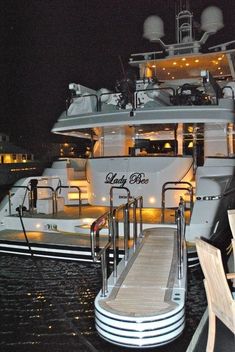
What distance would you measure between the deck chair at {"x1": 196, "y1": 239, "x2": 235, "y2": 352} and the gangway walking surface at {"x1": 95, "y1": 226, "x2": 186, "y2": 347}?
420 millimetres

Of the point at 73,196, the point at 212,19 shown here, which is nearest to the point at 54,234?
the point at 73,196

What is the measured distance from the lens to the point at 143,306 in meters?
3.60

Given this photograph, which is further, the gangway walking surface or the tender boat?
the tender boat

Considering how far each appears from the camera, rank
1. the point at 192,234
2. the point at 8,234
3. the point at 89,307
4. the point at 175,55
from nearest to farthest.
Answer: the point at 89,307, the point at 192,234, the point at 8,234, the point at 175,55

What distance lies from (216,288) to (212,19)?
11.1m

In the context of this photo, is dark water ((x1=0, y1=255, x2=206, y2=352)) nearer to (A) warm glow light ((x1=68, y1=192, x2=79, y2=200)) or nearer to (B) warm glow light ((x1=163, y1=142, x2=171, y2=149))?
(A) warm glow light ((x1=68, y1=192, x2=79, y2=200))

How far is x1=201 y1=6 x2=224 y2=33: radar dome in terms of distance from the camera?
11.9m

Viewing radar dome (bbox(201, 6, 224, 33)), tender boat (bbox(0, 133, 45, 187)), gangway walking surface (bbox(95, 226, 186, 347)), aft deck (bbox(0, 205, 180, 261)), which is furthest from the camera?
tender boat (bbox(0, 133, 45, 187))

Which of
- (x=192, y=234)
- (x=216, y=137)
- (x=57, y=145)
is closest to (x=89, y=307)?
(x=192, y=234)

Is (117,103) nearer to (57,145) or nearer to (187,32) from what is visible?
(187,32)

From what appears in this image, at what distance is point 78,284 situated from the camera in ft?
17.9

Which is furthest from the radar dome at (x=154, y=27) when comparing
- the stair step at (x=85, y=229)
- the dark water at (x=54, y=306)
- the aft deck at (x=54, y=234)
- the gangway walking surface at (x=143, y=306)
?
the gangway walking surface at (x=143, y=306)

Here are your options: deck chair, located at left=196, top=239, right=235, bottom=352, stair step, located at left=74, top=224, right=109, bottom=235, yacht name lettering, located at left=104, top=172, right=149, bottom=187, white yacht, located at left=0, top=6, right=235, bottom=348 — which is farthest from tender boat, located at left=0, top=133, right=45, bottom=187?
deck chair, located at left=196, top=239, right=235, bottom=352

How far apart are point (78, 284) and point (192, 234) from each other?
2.09 meters
